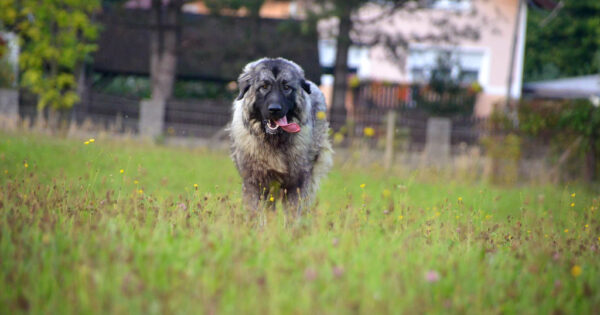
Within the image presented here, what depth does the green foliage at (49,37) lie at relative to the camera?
15.6 m

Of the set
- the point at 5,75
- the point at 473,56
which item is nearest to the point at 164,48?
the point at 5,75

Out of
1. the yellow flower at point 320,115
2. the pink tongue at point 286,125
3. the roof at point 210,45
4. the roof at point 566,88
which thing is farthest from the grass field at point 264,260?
the roof at point 566,88

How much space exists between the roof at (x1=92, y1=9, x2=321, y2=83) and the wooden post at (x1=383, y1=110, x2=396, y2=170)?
8.18 feet

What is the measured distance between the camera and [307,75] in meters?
15.7

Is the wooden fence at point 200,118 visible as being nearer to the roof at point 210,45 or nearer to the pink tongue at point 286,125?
the roof at point 210,45

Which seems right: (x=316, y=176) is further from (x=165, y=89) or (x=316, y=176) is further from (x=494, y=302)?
(x=165, y=89)

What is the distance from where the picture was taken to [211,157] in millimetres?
12430

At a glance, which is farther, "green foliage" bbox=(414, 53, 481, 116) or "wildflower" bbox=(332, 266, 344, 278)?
"green foliage" bbox=(414, 53, 481, 116)

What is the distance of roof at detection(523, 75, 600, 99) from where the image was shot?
2361cm

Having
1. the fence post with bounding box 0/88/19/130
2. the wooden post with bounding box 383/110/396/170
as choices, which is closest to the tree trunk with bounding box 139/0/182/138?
the fence post with bounding box 0/88/19/130

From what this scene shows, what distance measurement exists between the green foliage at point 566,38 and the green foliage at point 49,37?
2124 centimetres

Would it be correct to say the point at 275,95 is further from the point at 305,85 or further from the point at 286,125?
the point at 305,85

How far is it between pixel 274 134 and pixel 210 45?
13.5m

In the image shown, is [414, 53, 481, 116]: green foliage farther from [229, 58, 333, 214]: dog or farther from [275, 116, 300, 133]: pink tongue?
[275, 116, 300, 133]: pink tongue
